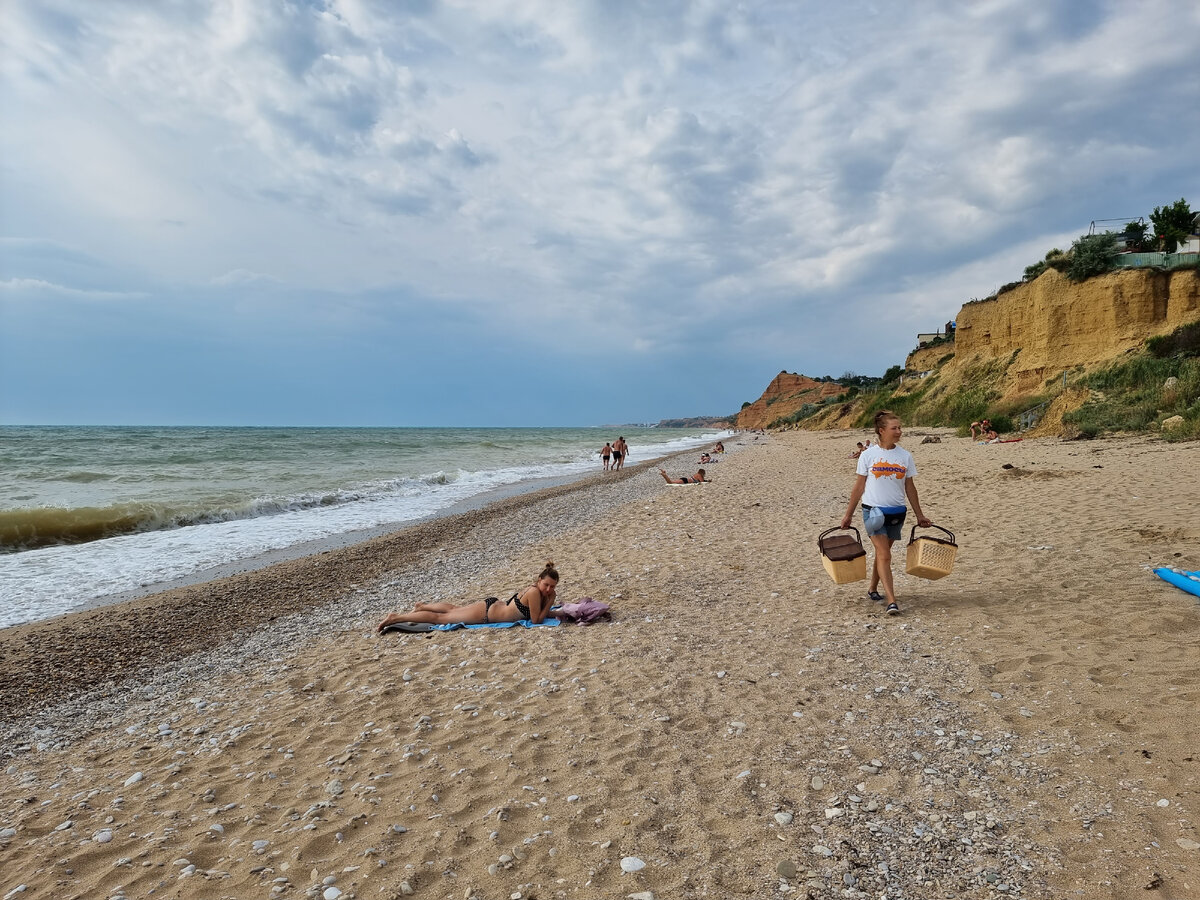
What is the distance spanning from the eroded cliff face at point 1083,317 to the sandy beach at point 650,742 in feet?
62.7

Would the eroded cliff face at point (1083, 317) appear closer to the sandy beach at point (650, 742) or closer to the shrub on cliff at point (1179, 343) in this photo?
the shrub on cliff at point (1179, 343)

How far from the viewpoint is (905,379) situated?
43.3 metres

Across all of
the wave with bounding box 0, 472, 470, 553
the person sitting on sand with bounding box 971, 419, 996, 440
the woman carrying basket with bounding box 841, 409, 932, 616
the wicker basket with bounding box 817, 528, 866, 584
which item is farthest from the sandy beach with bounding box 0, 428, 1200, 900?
the person sitting on sand with bounding box 971, 419, 996, 440

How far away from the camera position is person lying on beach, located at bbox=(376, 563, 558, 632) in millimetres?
6270

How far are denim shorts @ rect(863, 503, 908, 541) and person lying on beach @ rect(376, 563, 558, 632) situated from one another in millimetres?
3161

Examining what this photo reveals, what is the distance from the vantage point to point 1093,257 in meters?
23.7

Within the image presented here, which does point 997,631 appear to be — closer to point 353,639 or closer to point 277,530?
point 353,639

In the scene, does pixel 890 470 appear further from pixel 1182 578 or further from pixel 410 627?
pixel 410 627

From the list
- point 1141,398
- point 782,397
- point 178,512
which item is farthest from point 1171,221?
point 782,397

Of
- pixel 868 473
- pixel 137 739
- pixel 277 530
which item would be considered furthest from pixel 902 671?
pixel 277 530

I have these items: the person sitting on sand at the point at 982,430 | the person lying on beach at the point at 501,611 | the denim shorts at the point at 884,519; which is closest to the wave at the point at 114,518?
the person lying on beach at the point at 501,611

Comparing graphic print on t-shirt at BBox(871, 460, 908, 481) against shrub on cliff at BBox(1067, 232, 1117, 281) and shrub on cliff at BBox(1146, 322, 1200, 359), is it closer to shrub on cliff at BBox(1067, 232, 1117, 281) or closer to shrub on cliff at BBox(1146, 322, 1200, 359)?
shrub on cliff at BBox(1146, 322, 1200, 359)

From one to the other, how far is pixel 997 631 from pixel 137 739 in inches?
271

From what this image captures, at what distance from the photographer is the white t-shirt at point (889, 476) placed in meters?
5.66
